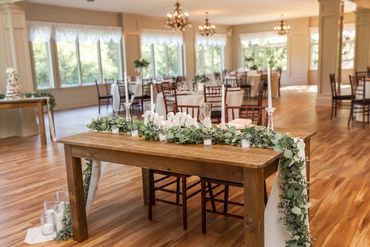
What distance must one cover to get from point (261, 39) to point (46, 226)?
15557 millimetres

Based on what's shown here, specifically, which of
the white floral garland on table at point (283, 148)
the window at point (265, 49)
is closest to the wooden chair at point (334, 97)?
the white floral garland on table at point (283, 148)

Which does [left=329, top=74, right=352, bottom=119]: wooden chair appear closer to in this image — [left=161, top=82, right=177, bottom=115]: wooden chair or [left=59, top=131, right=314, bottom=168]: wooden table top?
[left=161, top=82, right=177, bottom=115]: wooden chair

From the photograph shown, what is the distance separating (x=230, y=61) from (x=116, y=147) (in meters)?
15.9

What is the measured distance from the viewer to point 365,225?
296 cm

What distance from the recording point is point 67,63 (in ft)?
36.1

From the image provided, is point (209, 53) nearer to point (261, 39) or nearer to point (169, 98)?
point (261, 39)

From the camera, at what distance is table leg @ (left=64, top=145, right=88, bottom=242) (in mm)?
2803

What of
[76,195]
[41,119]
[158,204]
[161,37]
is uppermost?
[161,37]

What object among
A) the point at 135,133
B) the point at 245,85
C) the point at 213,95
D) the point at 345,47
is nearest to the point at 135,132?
the point at 135,133

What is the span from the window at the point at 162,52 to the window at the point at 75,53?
1249 millimetres

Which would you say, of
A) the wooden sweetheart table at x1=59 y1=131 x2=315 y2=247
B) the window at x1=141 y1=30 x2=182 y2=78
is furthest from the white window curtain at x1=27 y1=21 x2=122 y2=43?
the wooden sweetheart table at x1=59 y1=131 x2=315 y2=247

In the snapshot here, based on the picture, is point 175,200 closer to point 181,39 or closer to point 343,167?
point 343,167

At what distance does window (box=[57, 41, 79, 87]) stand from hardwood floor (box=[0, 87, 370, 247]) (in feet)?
17.2

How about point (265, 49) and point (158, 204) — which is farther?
point (265, 49)
